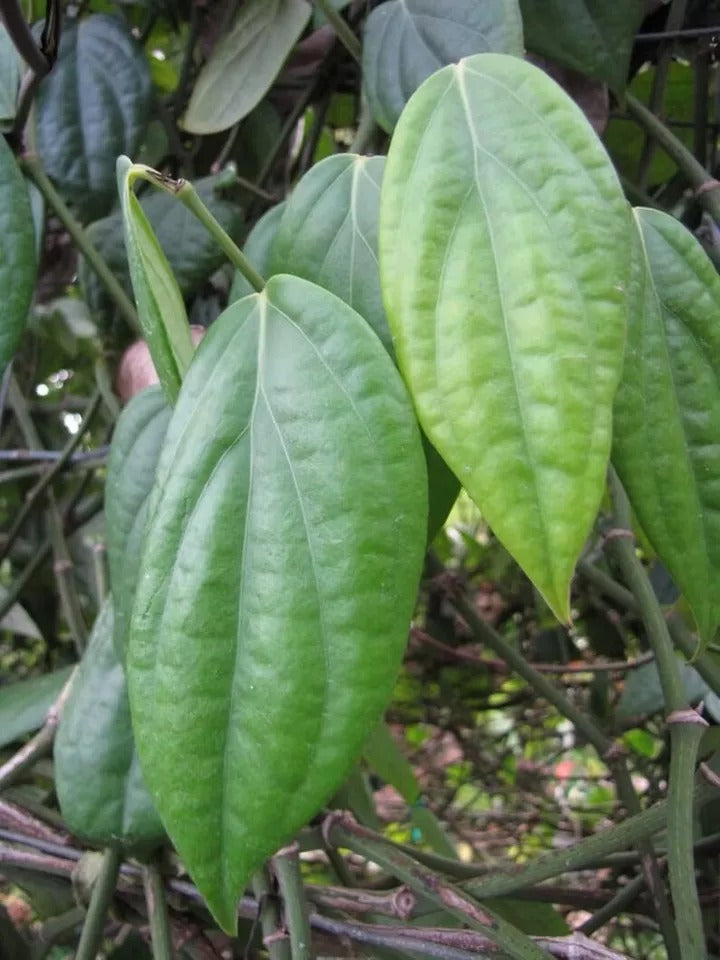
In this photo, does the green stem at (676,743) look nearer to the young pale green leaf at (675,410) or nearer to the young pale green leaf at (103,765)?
the young pale green leaf at (675,410)

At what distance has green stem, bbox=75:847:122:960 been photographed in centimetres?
43

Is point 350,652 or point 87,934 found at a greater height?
point 350,652

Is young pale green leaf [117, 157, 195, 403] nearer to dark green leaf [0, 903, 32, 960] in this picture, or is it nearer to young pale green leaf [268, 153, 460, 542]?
young pale green leaf [268, 153, 460, 542]

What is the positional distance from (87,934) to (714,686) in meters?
0.33

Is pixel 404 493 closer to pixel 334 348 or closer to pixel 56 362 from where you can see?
pixel 334 348

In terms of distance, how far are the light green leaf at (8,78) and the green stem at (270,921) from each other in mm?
394

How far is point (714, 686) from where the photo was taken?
0.44m

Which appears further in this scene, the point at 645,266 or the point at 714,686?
the point at 714,686

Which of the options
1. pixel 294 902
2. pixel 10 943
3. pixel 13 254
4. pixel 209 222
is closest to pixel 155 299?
pixel 209 222

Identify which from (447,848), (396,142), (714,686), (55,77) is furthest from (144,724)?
(447,848)

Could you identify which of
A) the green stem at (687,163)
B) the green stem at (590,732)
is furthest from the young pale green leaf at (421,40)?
the green stem at (590,732)

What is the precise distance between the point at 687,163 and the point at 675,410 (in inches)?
9.5

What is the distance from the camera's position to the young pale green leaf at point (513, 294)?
209mm

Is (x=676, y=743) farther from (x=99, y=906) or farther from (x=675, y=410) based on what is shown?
(x=99, y=906)
